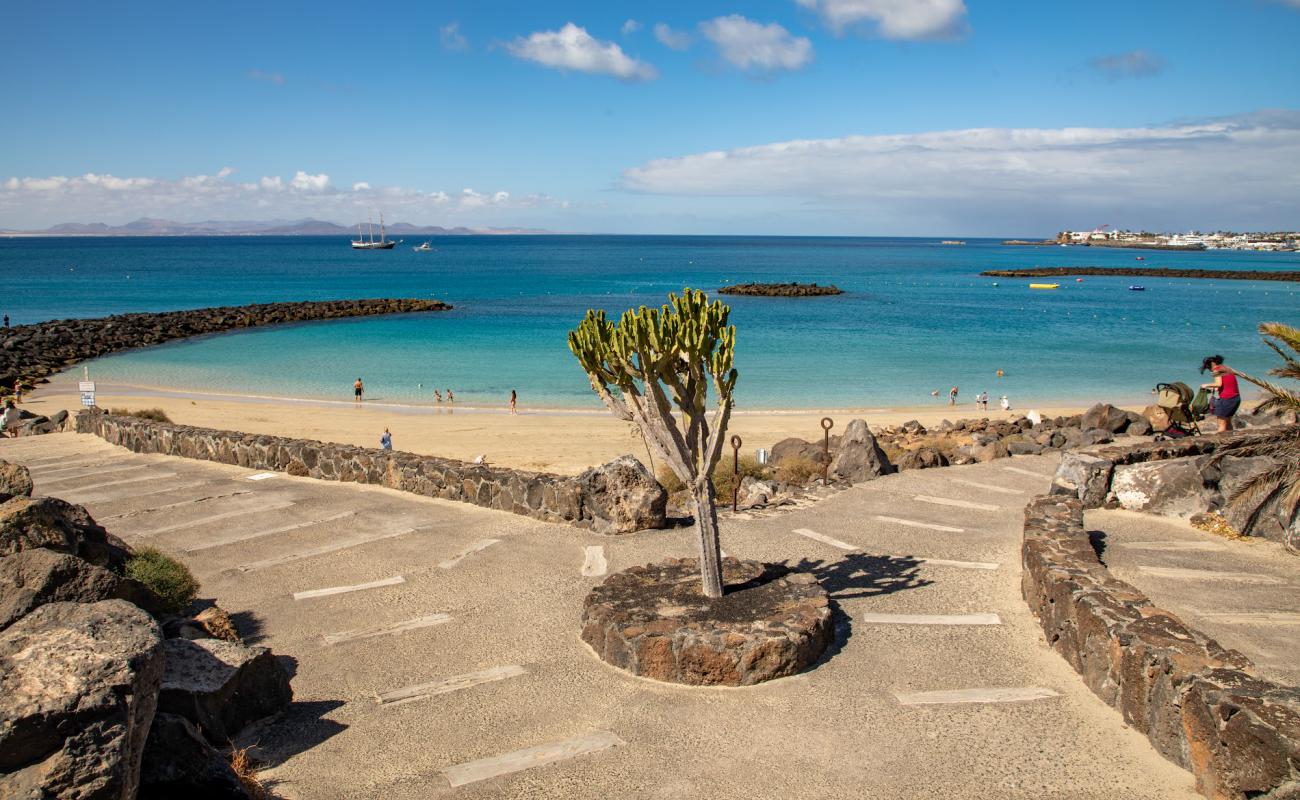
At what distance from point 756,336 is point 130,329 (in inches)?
1619

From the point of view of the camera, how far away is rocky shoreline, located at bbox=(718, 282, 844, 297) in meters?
91.4

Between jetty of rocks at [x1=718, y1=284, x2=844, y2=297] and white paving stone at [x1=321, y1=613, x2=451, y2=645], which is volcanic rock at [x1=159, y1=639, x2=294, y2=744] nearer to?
white paving stone at [x1=321, y1=613, x2=451, y2=645]

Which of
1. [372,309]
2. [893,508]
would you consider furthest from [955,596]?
[372,309]

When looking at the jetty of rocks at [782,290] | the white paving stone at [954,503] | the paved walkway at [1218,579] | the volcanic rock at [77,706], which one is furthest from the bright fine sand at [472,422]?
the jetty of rocks at [782,290]

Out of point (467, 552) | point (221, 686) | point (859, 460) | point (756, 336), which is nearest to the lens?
point (221, 686)

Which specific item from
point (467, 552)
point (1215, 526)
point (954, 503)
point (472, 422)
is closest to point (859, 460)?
point (954, 503)

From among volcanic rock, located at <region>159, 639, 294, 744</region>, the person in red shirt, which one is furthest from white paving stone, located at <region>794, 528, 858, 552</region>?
the person in red shirt

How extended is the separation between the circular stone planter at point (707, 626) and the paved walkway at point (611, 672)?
0.19m

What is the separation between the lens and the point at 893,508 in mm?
13500

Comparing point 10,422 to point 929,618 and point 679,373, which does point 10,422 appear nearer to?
point 679,373

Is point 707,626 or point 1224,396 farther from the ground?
point 1224,396

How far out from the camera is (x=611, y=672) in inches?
312

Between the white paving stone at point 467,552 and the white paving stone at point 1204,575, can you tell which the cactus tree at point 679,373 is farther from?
the white paving stone at point 1204,575

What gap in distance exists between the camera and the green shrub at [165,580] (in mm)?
8805
